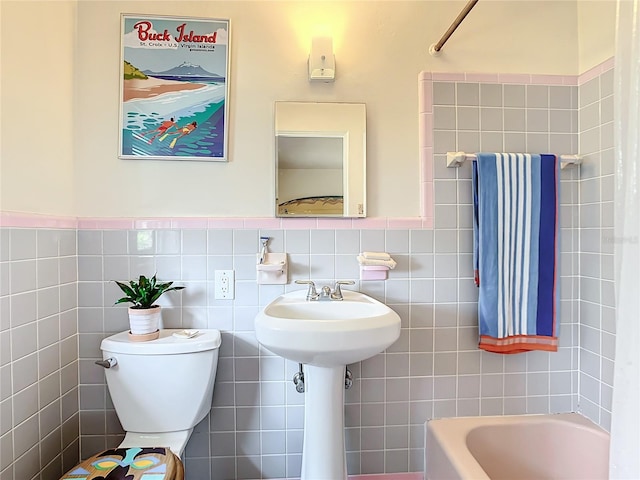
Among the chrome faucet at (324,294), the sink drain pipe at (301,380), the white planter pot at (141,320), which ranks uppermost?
the chrome faucet at (324,294)

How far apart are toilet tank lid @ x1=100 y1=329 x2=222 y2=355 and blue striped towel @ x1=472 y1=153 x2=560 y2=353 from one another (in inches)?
44.1

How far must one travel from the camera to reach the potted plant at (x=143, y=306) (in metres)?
1.40

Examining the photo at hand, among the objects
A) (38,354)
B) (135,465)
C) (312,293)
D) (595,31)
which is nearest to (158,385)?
(135,465)

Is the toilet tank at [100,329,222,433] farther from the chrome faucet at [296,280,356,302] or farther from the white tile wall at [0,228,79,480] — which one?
the chrome faucet at [296,280,356,302]

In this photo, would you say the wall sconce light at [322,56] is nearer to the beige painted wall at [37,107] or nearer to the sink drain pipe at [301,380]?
the beige painted wall at [37,107]

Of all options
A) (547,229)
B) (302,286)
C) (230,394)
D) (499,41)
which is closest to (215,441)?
(230,394)

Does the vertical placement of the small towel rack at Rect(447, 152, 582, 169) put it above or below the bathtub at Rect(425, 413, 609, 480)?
above

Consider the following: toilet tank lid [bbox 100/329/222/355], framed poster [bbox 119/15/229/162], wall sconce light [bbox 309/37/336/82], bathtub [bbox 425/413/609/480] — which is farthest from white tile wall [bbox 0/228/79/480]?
bathtub [bbox 425/413/609/480]

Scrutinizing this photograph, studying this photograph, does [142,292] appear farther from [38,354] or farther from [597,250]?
[597,250]

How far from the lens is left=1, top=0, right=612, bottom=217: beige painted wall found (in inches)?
60.3

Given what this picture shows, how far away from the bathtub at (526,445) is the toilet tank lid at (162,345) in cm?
100

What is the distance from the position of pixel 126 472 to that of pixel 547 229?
1775mm

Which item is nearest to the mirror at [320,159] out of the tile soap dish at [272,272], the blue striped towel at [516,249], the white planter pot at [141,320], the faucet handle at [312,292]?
the tile soap dish at [272,272]

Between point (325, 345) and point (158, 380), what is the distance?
0.68 metres
